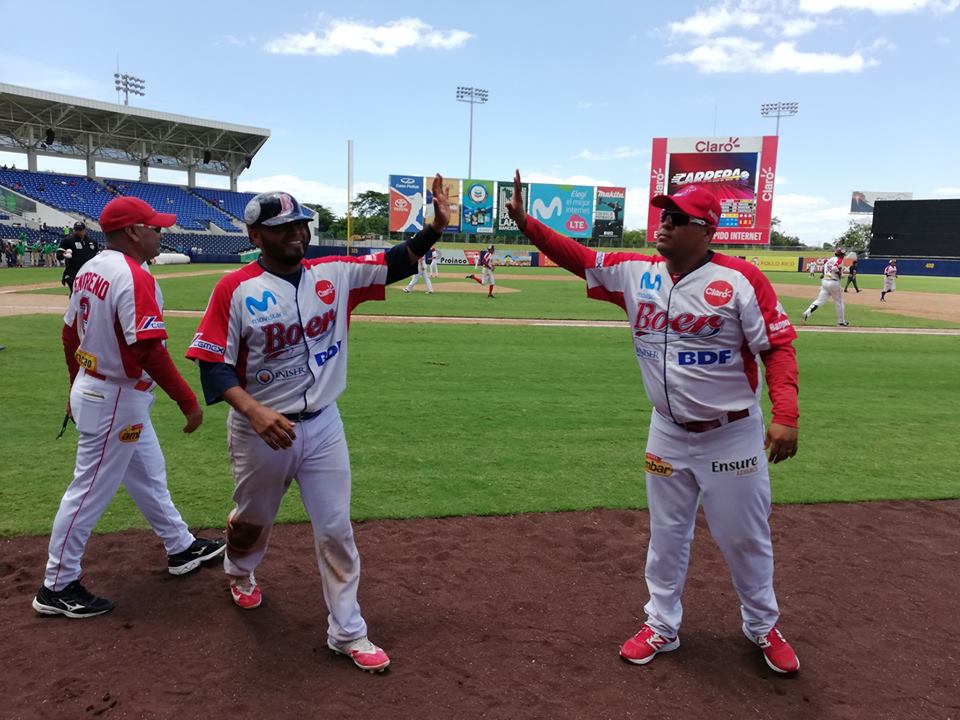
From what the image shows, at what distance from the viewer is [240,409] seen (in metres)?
2.73

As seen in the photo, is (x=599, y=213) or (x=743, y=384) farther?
(x=599, y=213)

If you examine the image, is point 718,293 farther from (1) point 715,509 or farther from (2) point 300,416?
(2) point 300,416

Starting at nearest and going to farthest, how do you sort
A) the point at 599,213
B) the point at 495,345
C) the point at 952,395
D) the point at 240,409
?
the point at 240,409
the point at 952,395
the point at 495,345
the point at 599,213

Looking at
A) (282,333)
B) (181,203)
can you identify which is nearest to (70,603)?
(282,333)

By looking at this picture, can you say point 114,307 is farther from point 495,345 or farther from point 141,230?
point 495,345

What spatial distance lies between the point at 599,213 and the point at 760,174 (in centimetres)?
1318

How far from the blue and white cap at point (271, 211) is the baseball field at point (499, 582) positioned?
2086 mm

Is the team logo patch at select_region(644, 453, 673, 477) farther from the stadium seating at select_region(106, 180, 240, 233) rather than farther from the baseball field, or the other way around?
the stadium seating at select_region(106, 180, 240, 233)

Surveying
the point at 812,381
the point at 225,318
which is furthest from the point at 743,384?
the point at 812,381

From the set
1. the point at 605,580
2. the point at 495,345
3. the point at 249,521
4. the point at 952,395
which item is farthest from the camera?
the point at 495,345

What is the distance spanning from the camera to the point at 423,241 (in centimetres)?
314

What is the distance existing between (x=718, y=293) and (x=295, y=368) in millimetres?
2014

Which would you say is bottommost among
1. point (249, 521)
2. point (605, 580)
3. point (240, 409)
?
point (605, 580)

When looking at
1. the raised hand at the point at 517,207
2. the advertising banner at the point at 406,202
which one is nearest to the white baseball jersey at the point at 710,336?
the raised hand at the point at 517,207
